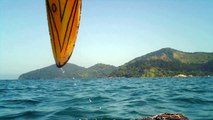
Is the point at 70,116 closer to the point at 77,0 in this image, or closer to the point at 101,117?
the point at 101,117

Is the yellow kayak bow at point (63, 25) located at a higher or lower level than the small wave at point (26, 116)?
higher

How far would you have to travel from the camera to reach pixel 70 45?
2.93 m

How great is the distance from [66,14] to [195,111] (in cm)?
1491

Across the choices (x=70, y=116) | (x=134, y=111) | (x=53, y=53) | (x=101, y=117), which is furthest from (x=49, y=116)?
(x=53, y=53)

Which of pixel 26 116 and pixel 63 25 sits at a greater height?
pixel 63 25

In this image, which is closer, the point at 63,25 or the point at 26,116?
the point at 63,25

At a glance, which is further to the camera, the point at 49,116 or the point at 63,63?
the point at 49,116

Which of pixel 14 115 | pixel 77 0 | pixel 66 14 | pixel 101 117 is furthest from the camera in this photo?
pixel 14 115

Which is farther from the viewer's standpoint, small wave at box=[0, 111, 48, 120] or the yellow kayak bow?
small wave at box=[0, 111, 48, 120]

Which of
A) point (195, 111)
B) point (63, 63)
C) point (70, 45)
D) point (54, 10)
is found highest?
point (54, 10)

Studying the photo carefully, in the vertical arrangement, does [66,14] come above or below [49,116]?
above

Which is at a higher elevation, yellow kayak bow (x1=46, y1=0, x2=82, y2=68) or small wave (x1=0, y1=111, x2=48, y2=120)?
yellow kayak bow (x1=46, y1=0, x2=82, y2=68)

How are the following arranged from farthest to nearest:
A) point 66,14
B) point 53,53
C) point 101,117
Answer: point 101,117 < point 53,53 < point 66,14

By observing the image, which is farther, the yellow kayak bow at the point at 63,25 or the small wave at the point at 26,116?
the small wave at the point at 26,116
